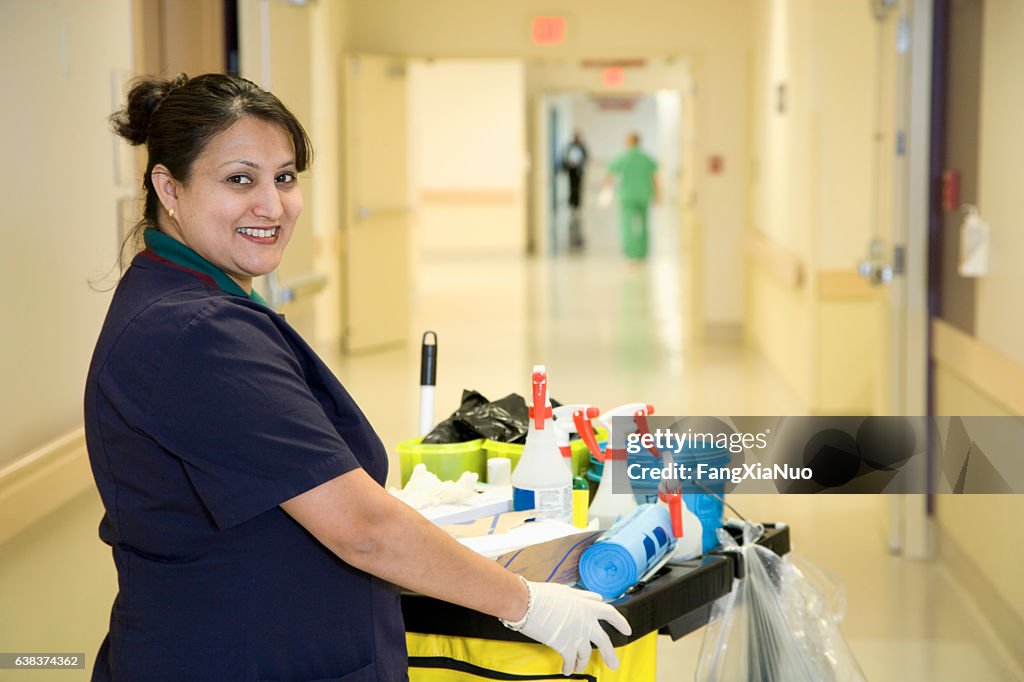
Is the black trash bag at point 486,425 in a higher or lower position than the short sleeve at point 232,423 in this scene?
lower

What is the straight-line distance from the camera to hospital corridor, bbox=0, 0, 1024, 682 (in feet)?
9.46

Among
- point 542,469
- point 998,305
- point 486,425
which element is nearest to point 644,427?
point 542,469

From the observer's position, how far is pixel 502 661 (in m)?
1.81

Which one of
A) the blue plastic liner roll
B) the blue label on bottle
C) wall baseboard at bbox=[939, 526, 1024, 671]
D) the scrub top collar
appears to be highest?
the scrub top collar

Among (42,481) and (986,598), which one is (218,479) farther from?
(986,598)

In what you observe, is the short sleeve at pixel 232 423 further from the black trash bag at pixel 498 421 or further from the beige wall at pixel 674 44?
the beige wall at pixel 674 44

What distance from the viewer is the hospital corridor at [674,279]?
2883 mm

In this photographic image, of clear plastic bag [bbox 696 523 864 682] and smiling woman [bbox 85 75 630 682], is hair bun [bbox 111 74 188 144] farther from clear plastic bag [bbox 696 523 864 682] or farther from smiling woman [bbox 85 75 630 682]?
clear plastic bag [bbox 696 523 864 682]

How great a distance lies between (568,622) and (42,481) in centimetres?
165

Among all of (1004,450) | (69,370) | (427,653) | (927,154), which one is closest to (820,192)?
(927,154)

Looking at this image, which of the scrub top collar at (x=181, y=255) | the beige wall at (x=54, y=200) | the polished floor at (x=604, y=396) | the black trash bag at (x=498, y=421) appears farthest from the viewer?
the polished floor at (x=604, y=396)

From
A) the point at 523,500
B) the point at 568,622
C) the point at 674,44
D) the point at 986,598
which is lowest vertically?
the point at 986,598

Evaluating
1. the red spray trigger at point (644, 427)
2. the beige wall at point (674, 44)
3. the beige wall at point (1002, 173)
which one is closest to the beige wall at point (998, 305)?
the beige wall at point (1002, 173)

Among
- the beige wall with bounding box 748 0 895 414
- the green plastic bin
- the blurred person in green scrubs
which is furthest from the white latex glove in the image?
the blurred person in green scrubs
